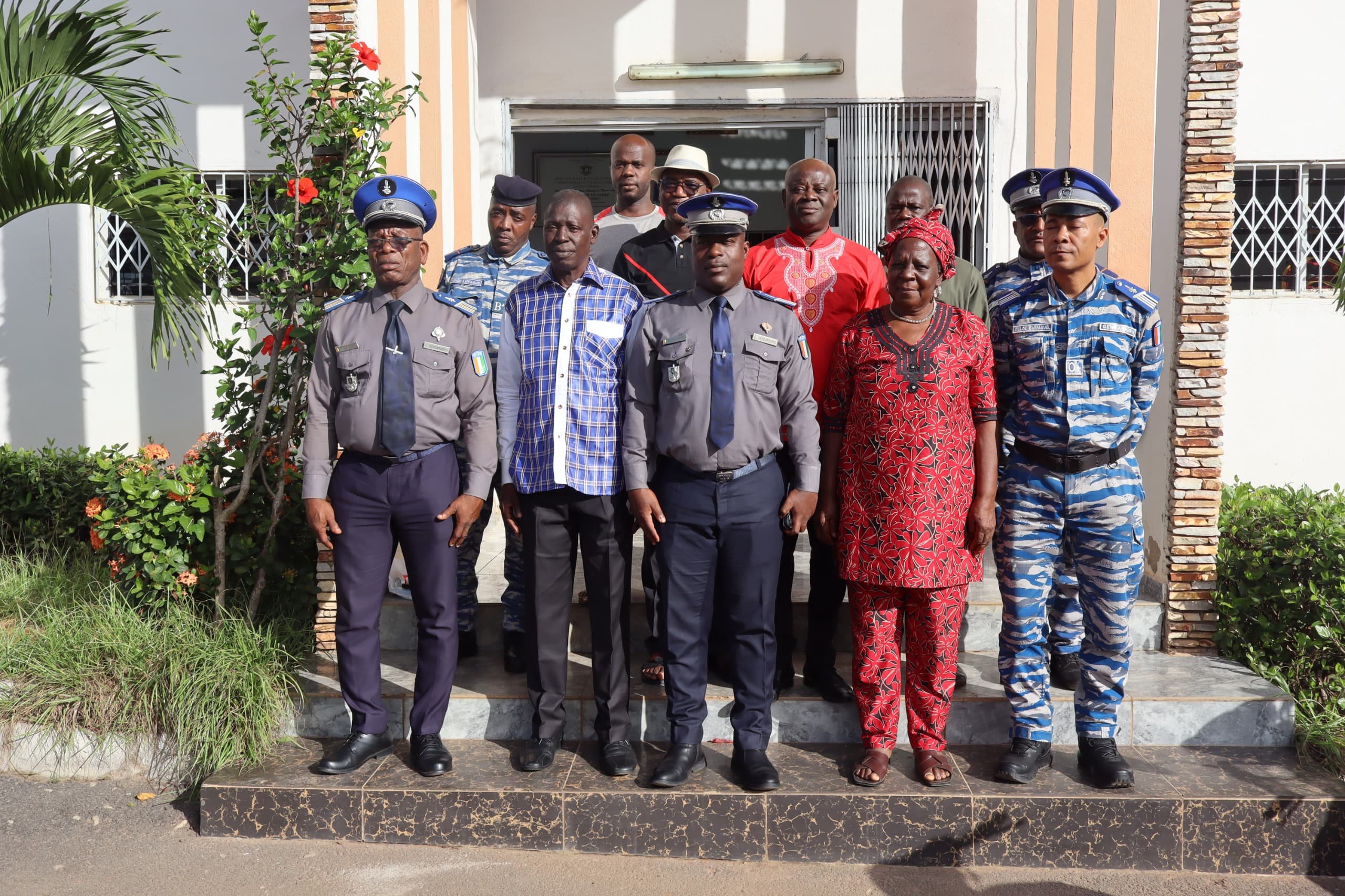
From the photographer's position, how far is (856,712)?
146 inches

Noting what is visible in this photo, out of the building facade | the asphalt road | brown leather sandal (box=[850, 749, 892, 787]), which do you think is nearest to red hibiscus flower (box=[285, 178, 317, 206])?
the building facade

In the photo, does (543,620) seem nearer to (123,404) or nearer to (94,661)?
(94,661)

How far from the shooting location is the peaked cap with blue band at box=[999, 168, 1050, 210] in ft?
12.4

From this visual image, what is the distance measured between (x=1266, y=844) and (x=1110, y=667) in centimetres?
69

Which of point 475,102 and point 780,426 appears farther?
point 475,102

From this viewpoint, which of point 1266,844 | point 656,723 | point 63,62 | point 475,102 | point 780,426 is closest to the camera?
point 1266,844

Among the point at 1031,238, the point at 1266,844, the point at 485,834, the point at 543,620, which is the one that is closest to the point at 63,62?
the point at 543,620

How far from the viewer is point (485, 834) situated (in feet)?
11.0

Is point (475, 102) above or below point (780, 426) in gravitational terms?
above

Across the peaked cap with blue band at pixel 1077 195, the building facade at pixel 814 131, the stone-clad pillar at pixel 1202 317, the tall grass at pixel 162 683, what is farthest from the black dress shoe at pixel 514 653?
the building facade at pixel 814 131

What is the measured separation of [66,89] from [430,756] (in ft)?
11.2

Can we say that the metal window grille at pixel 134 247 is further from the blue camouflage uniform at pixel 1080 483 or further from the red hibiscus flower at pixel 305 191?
the blue camouflage uniform at pixel 1080 483

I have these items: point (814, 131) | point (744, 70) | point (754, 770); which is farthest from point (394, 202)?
point (814, 131)

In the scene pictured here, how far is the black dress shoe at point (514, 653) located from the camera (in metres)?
4.10
